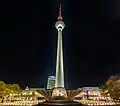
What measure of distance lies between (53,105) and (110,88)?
25.9 meters

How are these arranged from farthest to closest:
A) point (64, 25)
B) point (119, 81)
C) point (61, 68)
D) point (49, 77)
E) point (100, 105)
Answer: point (49, 77), point (64, 25), point (61, 68), point (119, 81), point (100, 105)

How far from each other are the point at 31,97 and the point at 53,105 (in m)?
24.9

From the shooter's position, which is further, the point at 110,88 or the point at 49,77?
the point at 49,77

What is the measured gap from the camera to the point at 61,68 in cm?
5894

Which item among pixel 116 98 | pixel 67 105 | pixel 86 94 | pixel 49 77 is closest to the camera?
pixel 67 105

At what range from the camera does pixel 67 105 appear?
13.9 m

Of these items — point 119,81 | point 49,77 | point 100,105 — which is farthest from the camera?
point 49,77

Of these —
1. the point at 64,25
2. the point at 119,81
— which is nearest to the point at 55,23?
the point at 64,25

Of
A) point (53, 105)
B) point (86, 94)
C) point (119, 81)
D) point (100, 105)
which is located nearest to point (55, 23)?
point (86, 94)

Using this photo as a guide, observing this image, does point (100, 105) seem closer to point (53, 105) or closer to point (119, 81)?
point (119, 81)

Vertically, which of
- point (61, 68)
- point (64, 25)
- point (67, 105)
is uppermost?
point (64, 25)

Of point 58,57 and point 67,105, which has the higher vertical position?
point 58,57

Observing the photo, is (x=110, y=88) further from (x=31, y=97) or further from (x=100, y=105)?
(x=31, y=97)

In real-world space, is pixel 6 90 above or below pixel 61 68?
below
